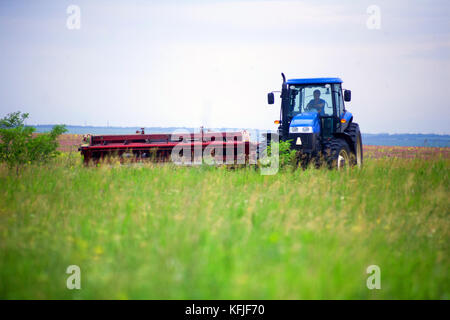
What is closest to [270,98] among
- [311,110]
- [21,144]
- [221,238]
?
[311,110]

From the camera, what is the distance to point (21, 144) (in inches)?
428

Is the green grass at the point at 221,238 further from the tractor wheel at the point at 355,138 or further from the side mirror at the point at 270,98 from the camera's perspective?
the side mirror at the point at 270,98

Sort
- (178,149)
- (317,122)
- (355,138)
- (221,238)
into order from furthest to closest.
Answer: (355,138), (178,149), (317,122), (221,238)

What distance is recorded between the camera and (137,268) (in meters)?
3.63

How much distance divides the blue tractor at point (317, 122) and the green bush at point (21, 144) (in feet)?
23.5

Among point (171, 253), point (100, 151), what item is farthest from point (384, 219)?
point (100, 151)

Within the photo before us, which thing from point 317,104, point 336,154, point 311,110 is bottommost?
point 336,154

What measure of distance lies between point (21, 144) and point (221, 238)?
365 inches

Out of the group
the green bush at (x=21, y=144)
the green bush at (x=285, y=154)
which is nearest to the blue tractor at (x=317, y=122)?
the green bush at (x=285, y=154)

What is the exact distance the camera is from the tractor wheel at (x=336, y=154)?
349 inches

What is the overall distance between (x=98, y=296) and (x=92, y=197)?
3.51 meters

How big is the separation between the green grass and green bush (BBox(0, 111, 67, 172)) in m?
3.43

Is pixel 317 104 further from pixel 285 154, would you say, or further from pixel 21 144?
pixel 21 144
